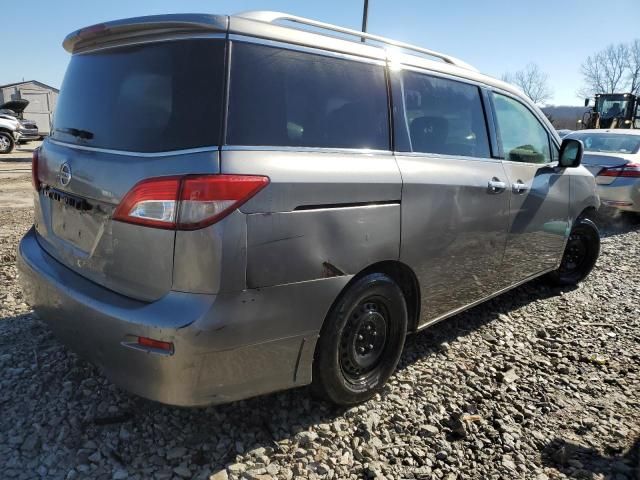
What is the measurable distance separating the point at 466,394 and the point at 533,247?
1.62m

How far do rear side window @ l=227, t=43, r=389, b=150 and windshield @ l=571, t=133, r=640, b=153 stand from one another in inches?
304

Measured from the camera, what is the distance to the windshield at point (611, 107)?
23.8 metres

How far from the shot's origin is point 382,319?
9.27 ft

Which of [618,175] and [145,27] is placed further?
[618,175]

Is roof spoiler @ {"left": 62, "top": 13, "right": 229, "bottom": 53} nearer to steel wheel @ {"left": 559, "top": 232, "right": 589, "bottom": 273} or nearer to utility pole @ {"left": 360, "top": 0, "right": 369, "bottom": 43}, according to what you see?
steel wheel @ {"left": 559, "top": 232, "right": 589, "bottom": 273}

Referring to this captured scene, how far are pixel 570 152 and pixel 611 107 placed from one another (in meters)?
24.0

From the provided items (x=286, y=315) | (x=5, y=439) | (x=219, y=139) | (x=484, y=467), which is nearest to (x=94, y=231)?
(x=219, y=139)

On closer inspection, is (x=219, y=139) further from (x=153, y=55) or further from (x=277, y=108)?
(x=153, y=55)

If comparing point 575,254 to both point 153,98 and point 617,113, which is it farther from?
point 617,113

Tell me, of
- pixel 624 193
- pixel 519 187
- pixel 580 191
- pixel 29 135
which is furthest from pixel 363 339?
pixel 29 135

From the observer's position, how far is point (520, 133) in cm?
396

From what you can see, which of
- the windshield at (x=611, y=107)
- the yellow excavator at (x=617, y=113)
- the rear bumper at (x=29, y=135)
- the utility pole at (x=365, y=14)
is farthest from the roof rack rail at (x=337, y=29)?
the windshield at (x=611, y=107)

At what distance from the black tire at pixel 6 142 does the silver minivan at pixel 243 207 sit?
1855 cm

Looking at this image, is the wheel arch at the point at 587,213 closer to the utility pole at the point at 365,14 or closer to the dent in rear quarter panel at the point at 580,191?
the dent in rear quarter panel at the point at 580,191
